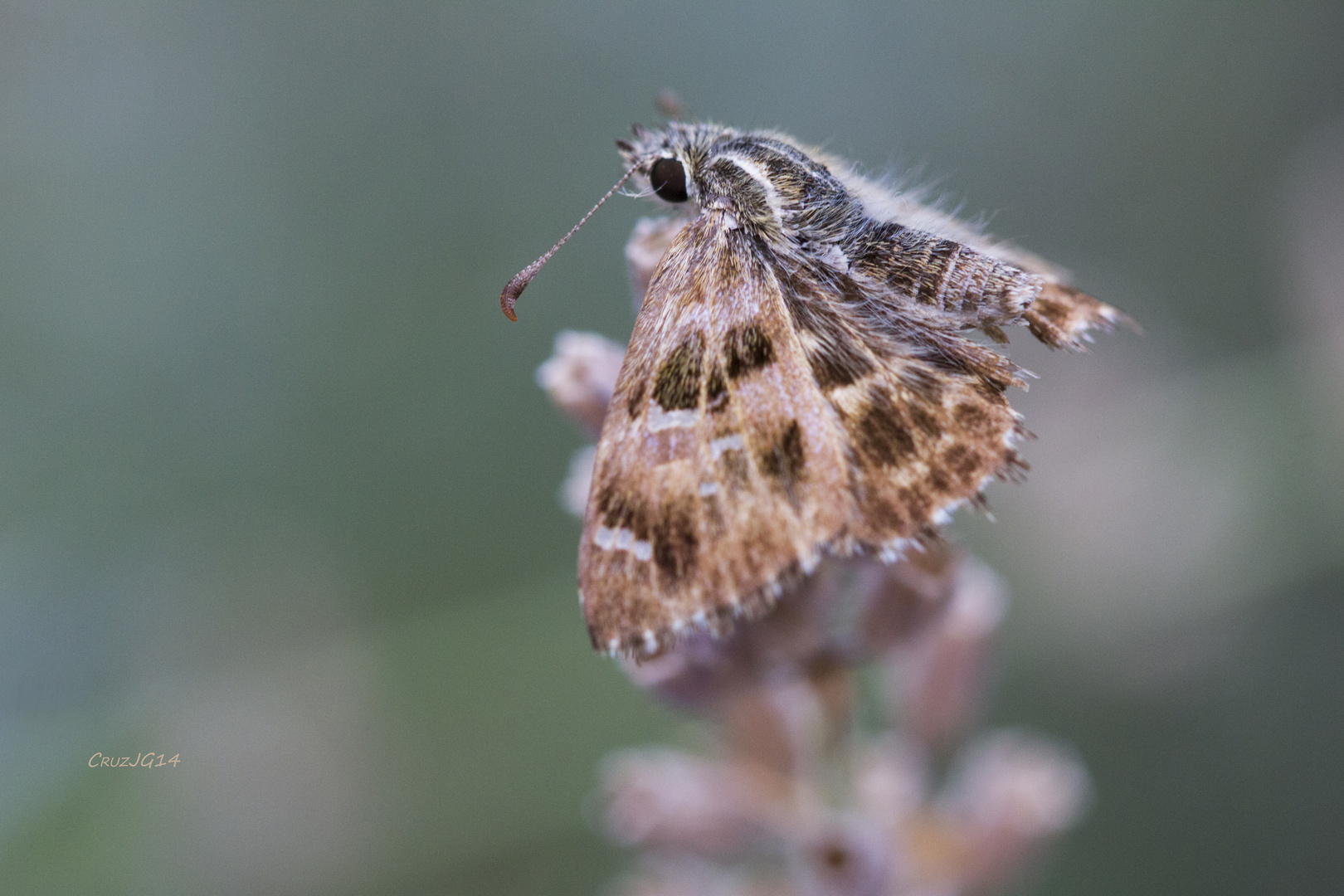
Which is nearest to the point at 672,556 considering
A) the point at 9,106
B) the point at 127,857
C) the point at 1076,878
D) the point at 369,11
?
the point at 127,857

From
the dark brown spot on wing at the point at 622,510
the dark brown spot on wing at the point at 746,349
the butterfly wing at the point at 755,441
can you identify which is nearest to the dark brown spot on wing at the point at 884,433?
the butterfly wing at the point at 755,441

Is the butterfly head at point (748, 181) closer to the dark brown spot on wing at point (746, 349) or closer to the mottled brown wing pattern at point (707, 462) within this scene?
the mottled brown wing pattern at point (707, 462)

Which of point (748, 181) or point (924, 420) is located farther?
point (748, 181)

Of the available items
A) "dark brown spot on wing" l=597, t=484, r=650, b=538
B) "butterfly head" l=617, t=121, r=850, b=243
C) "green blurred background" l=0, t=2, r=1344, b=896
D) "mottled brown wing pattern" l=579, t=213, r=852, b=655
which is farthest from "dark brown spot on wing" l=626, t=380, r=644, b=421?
"green blurred background" l=0, t=2, r=1344, b=896

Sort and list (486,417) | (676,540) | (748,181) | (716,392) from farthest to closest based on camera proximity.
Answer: (486,417) → (748,181) → (716,392) → (676,540)

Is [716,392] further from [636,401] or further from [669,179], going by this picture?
[669,179]

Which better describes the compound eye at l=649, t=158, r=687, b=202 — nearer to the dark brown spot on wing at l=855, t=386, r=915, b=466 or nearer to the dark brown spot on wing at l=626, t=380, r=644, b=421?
the dark brown spot on wing at l=626, t=380, r=644, b=421

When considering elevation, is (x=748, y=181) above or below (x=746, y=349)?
above

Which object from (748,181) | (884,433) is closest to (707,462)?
(884,433)
